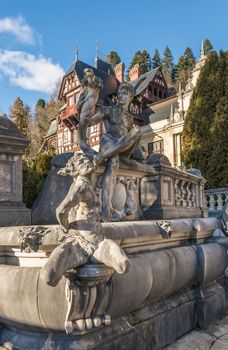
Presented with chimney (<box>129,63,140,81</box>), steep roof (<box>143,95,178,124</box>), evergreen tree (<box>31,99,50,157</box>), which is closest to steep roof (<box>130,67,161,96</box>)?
chimney (<box>129,63,140,81</box>)

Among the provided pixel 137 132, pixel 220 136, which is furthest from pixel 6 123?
pixel 220 136

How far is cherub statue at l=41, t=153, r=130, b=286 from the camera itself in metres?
1.85

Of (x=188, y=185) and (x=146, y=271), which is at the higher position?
(x=188, y=185)

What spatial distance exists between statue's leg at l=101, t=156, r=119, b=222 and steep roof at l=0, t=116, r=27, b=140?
2.97 feet

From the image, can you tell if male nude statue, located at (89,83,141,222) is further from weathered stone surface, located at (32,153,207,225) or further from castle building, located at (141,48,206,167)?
castle building, located at (141,48,206,167)

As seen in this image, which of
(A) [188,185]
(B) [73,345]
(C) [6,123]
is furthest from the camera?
(A) [188,185]

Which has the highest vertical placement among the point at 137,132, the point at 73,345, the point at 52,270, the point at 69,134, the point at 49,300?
the point at 69,134

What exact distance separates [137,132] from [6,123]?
133cm

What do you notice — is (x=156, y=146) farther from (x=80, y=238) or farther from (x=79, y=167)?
(x=80, y=238)

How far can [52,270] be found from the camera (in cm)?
180

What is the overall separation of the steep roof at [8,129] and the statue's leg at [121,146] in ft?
2.68

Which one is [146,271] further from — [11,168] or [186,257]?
[11,168]

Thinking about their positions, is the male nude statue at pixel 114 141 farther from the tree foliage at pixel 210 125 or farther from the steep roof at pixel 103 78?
the steep roof at pixel 103 78

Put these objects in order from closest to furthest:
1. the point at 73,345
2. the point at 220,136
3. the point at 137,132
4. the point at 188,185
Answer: the point at 73,345, the point at 137,132, the point at 188,185, the point at 220,136
